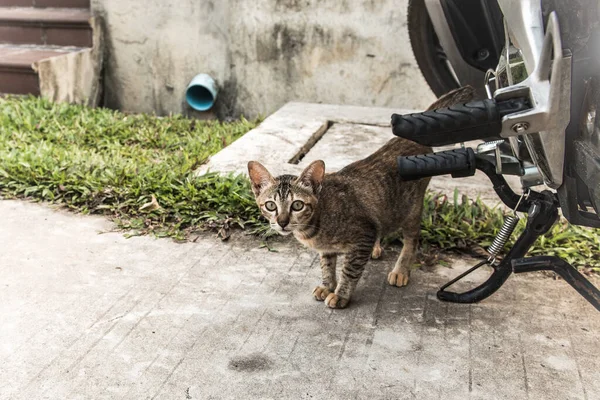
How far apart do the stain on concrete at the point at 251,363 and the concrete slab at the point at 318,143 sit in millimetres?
1961

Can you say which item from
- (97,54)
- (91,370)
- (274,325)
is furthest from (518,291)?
(97,54)

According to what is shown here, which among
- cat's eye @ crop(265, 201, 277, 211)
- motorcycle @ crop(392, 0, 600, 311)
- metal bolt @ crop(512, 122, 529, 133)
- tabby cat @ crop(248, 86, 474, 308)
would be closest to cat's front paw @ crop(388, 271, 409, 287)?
tabby cat @ crop(248, 86, 474, 308)

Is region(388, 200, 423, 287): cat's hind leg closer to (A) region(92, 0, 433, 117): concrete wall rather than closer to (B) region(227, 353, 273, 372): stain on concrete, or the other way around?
(B) region(227, 353, 273, 372): stain on concrete

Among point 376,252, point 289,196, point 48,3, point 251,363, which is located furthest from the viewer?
point 48,3

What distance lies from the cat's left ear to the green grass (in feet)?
Answer: 2.49

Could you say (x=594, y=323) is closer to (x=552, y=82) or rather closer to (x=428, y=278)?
(x=428, y=278)

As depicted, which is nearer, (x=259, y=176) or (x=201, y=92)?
(x=259, y=176)

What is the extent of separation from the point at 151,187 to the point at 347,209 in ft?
5.58

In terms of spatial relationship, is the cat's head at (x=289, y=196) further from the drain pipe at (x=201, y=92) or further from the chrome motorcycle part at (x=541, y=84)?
the drain pipe at (x=201, y=92)

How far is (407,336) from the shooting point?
10.1 ft

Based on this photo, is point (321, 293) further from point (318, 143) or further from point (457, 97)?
point (318, 143)

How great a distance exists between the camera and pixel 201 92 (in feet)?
23.9

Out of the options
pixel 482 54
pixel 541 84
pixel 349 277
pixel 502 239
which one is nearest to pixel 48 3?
pixel 482 54

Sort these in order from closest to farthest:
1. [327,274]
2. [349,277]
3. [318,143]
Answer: [349,277]
[327,274]
[318,143]
